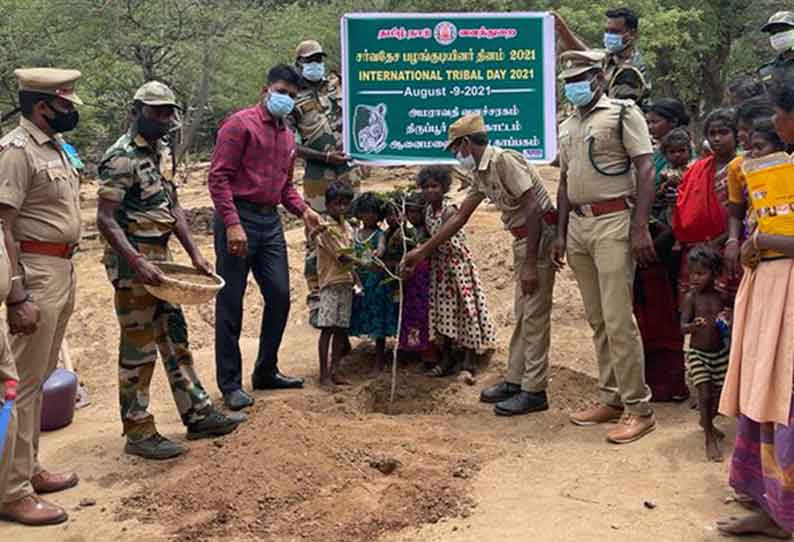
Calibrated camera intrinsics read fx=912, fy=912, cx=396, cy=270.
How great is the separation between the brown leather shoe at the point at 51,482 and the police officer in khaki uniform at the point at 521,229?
240 cm

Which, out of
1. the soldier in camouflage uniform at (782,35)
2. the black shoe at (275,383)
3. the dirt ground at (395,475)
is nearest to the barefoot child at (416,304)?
the dirt ground at (395,475)

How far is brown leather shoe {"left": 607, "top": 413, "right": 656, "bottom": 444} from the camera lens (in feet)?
16.2

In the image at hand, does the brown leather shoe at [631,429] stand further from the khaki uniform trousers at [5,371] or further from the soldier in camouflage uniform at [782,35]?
the khaki uniform trousers at [5,371]

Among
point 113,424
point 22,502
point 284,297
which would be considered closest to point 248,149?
point 284,297

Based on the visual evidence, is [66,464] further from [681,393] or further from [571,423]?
[681,393]

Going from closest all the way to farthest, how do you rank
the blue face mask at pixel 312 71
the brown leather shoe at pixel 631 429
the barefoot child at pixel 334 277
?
1. the brown leather shoe at pixel 631 429
2. the barefoot child at pixel 334 277
3. the blue face mask at pixel 312 71

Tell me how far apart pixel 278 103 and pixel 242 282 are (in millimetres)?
1171

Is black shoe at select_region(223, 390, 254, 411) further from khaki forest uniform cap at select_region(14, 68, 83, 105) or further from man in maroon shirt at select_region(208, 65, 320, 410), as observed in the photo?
khaki forest uniform cap at select_region(14, 68, 83, 105)

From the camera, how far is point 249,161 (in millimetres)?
5762

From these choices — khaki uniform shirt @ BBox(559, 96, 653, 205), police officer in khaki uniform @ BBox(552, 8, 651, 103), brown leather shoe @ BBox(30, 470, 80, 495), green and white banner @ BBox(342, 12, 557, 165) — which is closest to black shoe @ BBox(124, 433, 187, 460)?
brown leather shoe @ BBox(30, 470, 80, 495)

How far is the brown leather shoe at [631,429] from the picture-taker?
4941mm

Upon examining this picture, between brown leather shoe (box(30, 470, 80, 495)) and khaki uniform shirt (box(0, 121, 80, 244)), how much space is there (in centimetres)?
127

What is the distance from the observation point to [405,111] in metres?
6.63

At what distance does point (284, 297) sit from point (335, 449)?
1.65m
